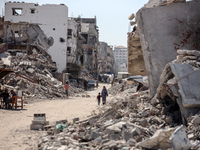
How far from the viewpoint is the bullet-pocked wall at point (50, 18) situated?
41.8 meters

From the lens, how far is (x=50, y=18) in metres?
42.3

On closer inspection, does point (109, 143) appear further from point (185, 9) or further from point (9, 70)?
point (9, 70)

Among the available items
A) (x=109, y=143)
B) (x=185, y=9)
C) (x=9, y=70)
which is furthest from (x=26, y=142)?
(x=9, y=70)

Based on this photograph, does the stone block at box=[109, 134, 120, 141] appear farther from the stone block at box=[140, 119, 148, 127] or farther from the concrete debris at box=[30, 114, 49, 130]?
the concrete debris at box=[30, 114, 49, 130]

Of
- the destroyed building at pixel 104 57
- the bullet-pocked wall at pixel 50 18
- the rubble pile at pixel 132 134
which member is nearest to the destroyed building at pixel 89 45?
the destroyed building at pixel 104 57

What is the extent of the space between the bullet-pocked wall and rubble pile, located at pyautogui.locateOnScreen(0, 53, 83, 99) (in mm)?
14360

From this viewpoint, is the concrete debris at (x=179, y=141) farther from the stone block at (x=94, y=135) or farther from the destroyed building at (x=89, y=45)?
the destroyed building at (x=89, y=45)

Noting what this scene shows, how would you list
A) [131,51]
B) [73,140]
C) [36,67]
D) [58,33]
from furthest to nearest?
[58,33]
[36,67]
[131,51]
[73,140]

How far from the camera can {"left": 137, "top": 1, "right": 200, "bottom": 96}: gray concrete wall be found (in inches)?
339

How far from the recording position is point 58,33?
138 feet

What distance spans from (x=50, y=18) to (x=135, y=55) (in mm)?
32557

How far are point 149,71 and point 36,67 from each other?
18.9 m

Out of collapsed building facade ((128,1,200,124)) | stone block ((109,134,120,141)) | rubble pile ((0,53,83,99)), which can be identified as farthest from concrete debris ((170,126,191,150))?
rubble pile ((0,53,83,99))

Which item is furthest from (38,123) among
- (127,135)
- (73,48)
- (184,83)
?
(73,48)
